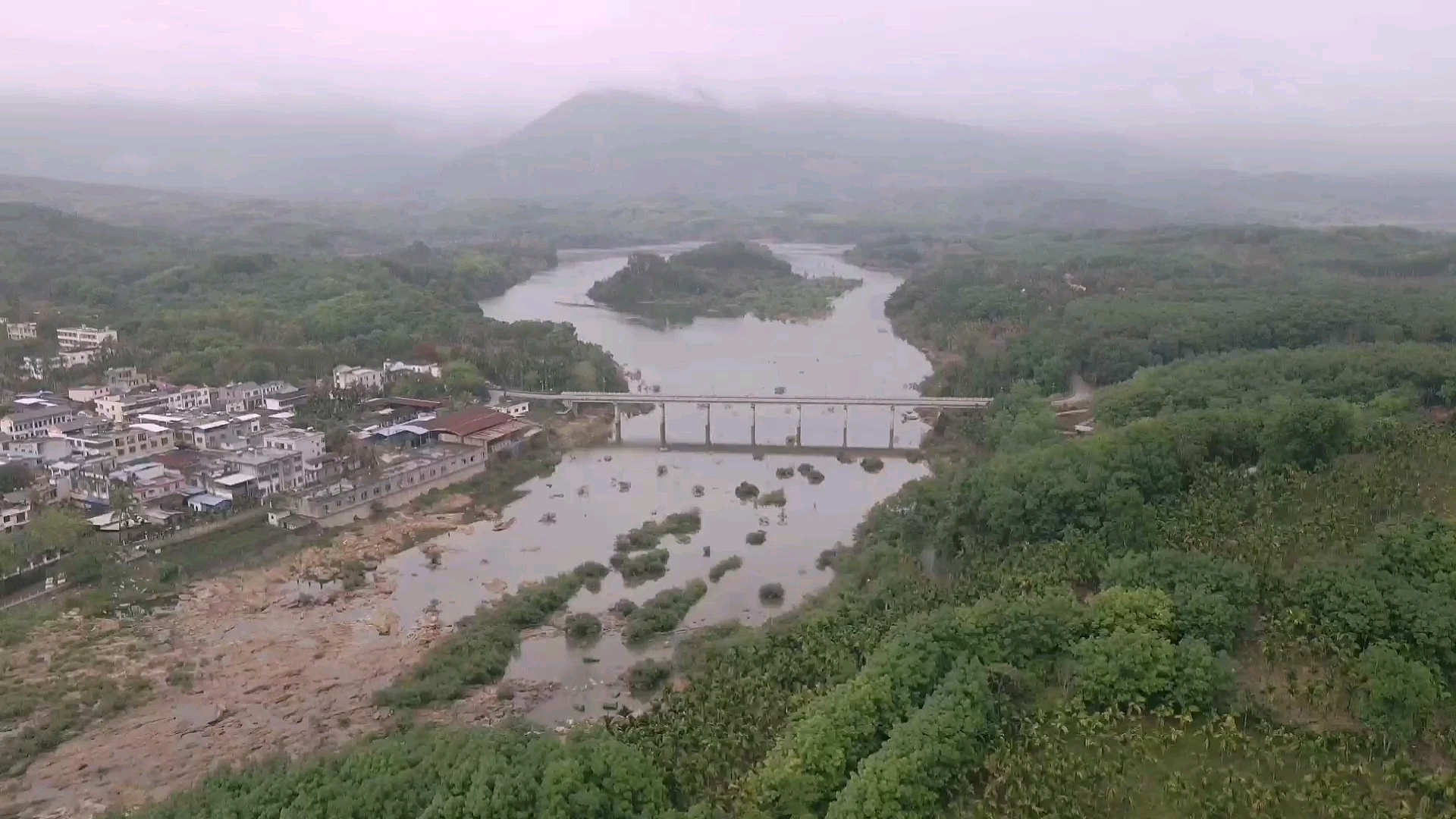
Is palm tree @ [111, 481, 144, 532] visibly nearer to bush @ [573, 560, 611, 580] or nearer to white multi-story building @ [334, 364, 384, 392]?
bush @ [573, 560, 611, 580]

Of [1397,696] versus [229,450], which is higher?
[1397,696]

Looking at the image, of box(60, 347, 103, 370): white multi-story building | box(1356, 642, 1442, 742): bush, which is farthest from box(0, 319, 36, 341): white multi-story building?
box(1356, 642, 1442, 742): bush

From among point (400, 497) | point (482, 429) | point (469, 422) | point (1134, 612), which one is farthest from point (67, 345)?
point (1134, 612)

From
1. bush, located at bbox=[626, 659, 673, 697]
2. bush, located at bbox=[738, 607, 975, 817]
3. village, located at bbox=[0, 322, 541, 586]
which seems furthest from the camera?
village, located at bbox=[0, 322, 541, 586]

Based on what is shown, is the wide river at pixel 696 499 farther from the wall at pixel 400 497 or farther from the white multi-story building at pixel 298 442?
the white multi-story building at pixel 298 442

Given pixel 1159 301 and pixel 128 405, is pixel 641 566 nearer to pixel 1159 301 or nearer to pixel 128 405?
pixel 128 405

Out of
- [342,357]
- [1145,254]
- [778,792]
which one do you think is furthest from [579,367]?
[1145,254]

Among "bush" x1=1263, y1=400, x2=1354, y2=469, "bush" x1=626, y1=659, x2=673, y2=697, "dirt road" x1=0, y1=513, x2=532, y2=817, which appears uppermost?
"bush" x1=1263, y1=400, x2=1354, y2=469

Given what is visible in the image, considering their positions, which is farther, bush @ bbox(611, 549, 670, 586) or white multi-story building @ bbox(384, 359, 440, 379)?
white multi-story building @ bbox(384, 359, 440, 379)
